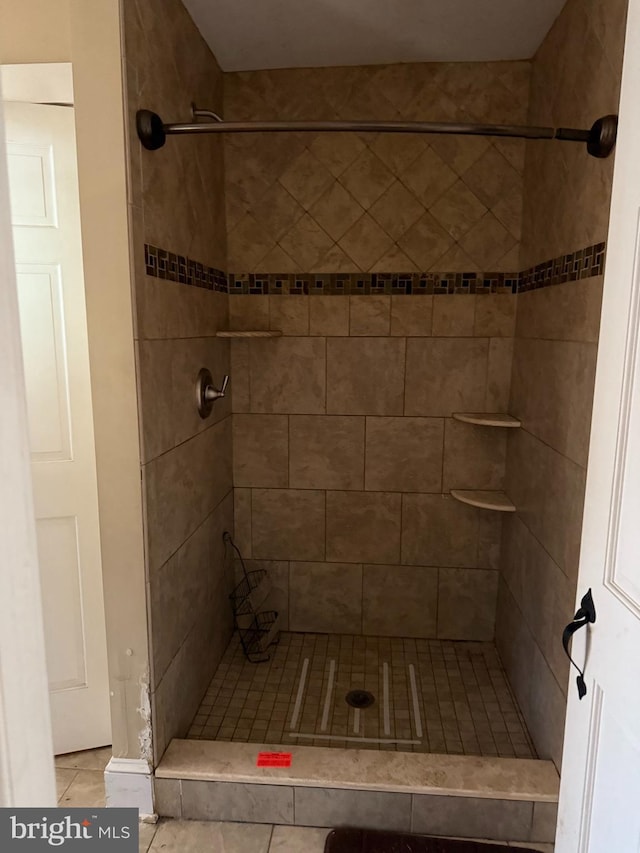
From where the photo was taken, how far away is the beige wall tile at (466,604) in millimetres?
2605

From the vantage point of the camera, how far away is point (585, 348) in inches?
64.0

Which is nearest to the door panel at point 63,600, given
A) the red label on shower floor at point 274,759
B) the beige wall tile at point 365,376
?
the red label on shower floor at point 274,759

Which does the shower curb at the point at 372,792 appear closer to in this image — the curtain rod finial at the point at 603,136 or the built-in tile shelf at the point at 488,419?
the built-in tile shelf at the point at 488,419

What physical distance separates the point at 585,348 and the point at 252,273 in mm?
1426

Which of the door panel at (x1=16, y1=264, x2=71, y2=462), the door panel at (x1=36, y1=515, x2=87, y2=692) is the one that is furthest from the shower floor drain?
the door panel at (x1=16, y1=264, x2=71, y2=462)

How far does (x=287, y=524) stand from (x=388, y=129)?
171 centimetres

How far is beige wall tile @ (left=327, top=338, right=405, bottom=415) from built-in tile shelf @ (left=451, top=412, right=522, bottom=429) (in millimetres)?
280

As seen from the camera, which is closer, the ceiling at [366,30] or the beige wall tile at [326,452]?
the ceiling at [366,30]

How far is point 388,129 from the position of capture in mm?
1546

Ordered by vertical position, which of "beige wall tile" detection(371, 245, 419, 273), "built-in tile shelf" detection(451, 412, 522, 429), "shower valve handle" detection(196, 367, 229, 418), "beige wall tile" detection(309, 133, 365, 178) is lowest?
"built-in tile shelf" detection(451, 412, 522, 429)

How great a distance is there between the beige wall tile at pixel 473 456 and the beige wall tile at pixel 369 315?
507mm

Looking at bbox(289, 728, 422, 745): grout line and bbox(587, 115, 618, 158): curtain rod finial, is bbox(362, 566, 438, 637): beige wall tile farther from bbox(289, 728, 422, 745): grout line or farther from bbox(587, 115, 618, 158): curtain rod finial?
bbox(587, 115, 618, 158): curtain rod finial

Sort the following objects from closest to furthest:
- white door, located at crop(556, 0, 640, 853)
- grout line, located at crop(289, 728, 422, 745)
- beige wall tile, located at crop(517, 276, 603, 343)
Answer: white door, located at crop(556, 0, 640, 853) < beige wall tile, located at crop(517, 276, 603, 343) < grout line, located at crop(289, 728, 422, 745)

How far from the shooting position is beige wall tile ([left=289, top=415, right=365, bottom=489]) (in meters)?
2.56
